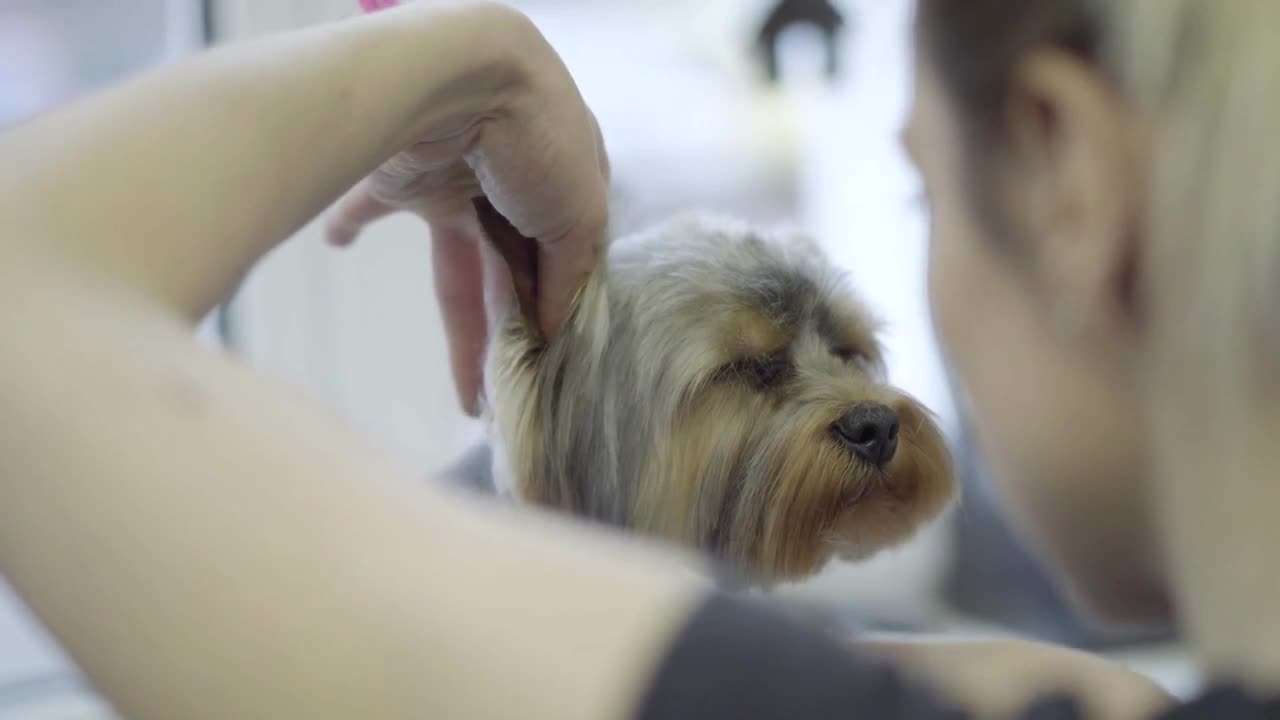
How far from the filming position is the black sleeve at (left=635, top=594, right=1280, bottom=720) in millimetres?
408

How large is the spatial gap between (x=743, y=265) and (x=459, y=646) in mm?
907

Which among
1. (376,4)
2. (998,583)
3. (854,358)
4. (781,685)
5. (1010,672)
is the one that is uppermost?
(376,4)

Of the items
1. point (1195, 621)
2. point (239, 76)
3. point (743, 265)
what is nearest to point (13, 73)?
point (743, 265)

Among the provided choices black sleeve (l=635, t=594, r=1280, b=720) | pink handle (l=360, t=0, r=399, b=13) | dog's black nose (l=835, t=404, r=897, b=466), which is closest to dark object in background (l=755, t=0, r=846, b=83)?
dog's black nose (l=835, t=404, r=897, b=466)

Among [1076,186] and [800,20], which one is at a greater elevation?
[1076,186]

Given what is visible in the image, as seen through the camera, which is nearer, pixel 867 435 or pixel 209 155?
pixel 209 155

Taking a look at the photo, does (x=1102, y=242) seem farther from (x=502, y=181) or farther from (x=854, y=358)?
(x=854, y=358)

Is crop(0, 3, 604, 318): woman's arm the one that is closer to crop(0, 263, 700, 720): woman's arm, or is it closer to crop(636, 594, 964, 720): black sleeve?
crop(0, 263, 700, 720): woman's arm

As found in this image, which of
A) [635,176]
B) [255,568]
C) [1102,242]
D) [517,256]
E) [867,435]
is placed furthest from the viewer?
[635,176]

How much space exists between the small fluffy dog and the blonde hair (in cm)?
69

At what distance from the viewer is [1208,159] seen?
446 mm

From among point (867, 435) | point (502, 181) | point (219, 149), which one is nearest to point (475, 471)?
point (867, 435)

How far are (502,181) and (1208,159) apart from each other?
450 mm

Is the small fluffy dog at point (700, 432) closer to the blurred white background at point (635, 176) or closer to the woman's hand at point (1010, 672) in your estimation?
the blurred white background at point (635, 176)
